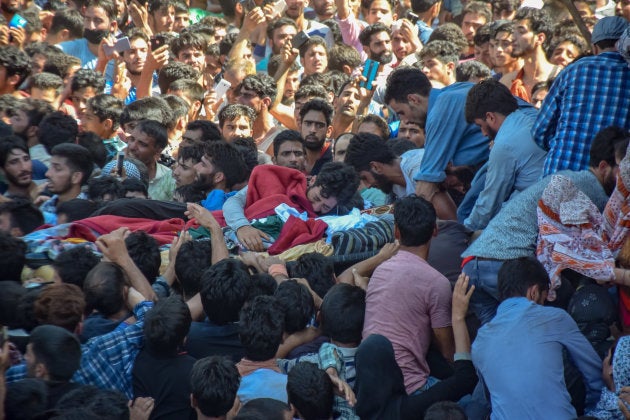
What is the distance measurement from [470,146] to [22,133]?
3767mm

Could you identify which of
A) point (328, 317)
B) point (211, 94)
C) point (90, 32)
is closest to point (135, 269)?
point (328, 317)

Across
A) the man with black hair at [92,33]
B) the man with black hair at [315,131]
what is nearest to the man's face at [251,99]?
the man with black hair at [315,131]

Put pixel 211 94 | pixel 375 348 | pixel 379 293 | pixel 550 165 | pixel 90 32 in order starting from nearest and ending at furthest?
pixel 375 348, pixel 379 293, pixel 550 165, pixel 211 94, pixel 90 32

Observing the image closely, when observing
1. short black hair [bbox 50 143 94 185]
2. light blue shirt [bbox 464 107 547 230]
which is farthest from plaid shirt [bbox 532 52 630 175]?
short black hair [bbox 50 143 94 185]

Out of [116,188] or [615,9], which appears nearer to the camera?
[116,188]

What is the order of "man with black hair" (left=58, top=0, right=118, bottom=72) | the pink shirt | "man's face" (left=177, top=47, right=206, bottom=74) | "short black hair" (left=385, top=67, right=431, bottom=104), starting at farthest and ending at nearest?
"man with black hair" (left=58, top=0, right=118, bottom=72), "man's face" (left=177, top=47, right=206, bottom=74), "short black hair" (left=385, top=67, right=431, bottom=104), the pink shirt

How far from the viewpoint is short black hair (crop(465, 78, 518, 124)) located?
6.68 m

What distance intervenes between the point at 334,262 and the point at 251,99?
11.9 ft

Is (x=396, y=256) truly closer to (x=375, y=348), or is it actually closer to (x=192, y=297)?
(x=375, y=348)

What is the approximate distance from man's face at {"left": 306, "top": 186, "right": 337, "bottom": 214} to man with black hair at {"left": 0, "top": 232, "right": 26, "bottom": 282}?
1.84 m

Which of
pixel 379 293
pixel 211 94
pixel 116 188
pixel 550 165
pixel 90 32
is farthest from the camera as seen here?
pixel 90 32

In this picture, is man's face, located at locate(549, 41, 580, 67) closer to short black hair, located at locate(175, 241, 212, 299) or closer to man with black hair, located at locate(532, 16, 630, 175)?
man with black hair, located at locate(532, 16, 630, 175)

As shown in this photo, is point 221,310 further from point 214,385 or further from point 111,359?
point 214,385

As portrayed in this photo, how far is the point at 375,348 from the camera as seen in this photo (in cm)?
561
